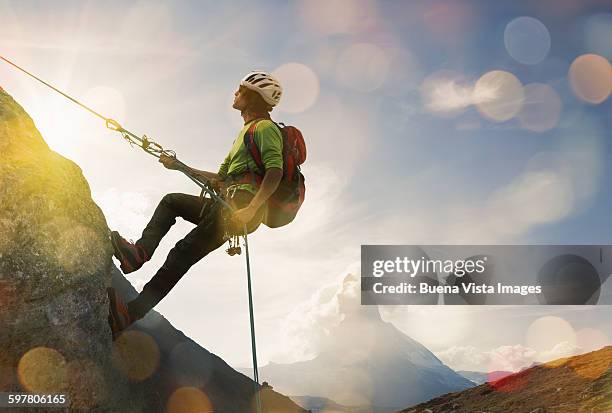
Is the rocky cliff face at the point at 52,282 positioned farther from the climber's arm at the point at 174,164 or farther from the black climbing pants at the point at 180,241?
the climber's arm at the point at 174,164

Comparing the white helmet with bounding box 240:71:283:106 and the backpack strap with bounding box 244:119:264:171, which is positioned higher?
the white helmet with bounding box 240:71:283:106

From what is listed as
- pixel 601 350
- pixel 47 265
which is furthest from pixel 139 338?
pixel 601 350

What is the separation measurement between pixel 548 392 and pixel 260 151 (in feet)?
24.4

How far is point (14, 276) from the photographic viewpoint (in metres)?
7.46

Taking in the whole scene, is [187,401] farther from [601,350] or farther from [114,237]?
[601,350]

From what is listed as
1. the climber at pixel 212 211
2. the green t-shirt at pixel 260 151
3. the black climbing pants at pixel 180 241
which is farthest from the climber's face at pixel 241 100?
the black climbing pants at pixel 180 241

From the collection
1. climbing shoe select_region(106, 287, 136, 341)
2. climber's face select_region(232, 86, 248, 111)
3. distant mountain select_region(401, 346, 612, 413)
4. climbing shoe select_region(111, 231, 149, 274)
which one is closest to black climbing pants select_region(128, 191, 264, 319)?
climbing shoe select_region(111, 231, 149, 274)

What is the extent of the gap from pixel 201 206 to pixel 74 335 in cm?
264

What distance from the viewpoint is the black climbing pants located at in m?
8.98

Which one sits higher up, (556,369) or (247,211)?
(247,211)

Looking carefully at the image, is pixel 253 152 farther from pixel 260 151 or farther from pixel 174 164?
pixel 174 164

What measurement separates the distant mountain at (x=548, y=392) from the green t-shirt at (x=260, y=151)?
6.66m

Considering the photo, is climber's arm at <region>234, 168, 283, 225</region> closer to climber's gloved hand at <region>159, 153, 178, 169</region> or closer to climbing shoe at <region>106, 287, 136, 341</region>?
climber's gloved hand at <region>159, 153, 178, 169</region>

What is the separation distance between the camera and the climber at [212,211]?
855 centimetres
